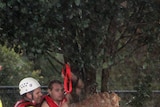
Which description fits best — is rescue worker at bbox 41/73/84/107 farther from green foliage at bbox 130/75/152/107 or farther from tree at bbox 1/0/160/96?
green foliage at bbox 130/75/152/107

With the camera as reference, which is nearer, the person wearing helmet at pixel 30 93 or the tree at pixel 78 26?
the tree at pixel 78 26

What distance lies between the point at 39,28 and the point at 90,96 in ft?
4.09

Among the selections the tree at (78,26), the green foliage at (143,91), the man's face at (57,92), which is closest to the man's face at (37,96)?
the man's face at (57,92)

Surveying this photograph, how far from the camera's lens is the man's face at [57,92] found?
438 cm

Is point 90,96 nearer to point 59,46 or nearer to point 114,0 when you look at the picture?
point 59,46

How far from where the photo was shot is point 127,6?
3.91 m

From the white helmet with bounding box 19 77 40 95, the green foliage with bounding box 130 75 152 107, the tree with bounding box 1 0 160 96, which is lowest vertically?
the green foliage with bounding box 130 75 152 107

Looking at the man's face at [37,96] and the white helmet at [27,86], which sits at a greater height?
the white helmet at [27,86]

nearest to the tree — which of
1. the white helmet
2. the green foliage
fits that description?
the white helmet

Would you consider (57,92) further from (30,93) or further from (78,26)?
(78,26)

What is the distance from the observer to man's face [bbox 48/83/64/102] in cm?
438

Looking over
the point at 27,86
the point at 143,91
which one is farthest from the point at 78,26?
the point at 143,91

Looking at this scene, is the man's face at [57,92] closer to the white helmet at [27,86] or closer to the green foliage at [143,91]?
the white helmet at [27,86]

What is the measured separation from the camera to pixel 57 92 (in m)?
4.38
